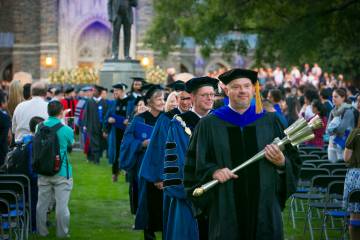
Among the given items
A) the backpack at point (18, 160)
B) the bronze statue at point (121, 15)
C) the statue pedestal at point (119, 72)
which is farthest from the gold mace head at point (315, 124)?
the statue pedestal at point (119, 72)

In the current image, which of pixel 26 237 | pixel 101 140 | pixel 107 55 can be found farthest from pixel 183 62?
pixel 26 237

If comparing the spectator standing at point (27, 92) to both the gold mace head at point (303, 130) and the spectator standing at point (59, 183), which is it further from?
the gold mace head at point (303, 130)

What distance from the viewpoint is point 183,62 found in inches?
2302

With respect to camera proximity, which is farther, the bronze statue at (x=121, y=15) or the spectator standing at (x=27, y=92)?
the bronze statue at (x=121, y=15)

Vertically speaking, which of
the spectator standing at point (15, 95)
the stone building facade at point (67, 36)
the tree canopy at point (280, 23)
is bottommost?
the spectator standing at point (15, 95)

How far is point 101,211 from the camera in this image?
14008 millimetres

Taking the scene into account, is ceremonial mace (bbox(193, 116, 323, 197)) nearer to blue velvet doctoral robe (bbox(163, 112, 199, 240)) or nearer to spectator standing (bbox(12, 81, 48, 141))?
blue velvet doctoral robe (bbox(163, 112, 199, 240))

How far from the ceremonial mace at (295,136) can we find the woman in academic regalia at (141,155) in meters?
3.57

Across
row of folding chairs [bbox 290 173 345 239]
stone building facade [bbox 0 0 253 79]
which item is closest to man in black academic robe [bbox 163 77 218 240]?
row of folding chairs [bbox 290 173 345 239]

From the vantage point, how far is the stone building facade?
53.8 meters

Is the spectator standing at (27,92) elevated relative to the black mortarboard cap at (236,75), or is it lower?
lower

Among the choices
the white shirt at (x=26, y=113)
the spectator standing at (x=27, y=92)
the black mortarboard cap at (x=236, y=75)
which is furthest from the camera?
the spectator standing at (x=27, y=92)

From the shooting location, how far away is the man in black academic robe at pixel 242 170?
22.0 ft

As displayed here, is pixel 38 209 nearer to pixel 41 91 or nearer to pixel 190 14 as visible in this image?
pixel 41 91
